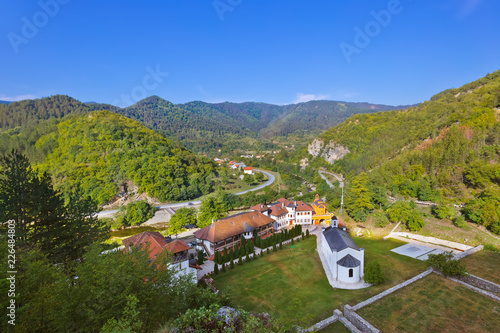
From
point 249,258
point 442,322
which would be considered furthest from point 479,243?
point 249,258

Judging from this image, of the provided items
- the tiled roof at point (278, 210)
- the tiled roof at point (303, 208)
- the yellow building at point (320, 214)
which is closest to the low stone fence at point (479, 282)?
the yellow building at point (320, 214)

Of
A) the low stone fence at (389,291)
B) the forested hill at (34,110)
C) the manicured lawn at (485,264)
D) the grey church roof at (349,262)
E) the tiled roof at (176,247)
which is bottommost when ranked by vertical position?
the low stone fence at (389,291)

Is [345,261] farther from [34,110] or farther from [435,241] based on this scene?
[34,110]

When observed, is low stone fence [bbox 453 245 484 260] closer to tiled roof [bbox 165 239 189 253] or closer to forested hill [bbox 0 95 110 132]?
tiled roof [bbox 165 239 189 253]

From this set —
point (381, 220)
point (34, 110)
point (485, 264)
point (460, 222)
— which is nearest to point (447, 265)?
point (485, 264)

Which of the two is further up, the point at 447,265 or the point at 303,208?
the point at 303,208

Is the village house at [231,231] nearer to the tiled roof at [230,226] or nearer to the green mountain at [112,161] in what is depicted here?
the tiled roof at [230,226]
